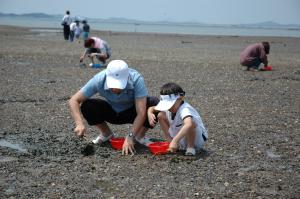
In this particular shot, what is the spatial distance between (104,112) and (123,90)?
492mm

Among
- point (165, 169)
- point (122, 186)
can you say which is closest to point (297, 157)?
point (165, 169)

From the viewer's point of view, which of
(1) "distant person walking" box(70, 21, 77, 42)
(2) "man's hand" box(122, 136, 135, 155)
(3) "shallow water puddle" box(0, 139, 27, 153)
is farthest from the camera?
(1) "distant person walking" box(70, 21, 77, 42)

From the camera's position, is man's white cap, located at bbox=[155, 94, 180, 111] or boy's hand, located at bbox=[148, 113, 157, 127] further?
boy's hand, located at bbox=[148, 113, 157, 127]

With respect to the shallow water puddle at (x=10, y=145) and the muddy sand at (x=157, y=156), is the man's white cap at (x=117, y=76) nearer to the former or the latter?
the muddy sand at (x=157, y=156)

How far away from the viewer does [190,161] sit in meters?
5.16

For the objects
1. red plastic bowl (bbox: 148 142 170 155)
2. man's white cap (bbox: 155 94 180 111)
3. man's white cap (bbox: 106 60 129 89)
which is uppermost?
man's white cap (bbox: 106 60 129 89)

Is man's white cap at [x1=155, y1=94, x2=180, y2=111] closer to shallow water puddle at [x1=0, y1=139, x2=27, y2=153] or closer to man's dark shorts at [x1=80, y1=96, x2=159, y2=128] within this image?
man's dark shorts at [x1=80, y1=96, x2=159, y2=128]

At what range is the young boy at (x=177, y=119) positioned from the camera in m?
5.05

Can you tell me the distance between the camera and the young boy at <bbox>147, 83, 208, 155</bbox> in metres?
5.05

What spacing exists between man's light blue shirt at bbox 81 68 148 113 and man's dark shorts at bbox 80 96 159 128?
0.12 meters

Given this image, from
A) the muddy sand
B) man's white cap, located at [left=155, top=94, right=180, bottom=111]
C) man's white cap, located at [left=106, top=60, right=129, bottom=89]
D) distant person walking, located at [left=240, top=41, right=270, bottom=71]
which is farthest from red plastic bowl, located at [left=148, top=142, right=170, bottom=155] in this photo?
distant person walking, located at [left=240, top=41, right=270, bottom=71]

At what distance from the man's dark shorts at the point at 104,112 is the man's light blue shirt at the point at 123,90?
0.12 m

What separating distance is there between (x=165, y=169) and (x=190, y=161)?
1.20 ft

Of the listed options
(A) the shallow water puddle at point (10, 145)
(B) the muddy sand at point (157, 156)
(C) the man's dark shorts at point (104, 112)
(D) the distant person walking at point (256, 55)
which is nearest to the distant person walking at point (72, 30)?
(D) the distant person walking at point (256, 55)
